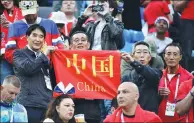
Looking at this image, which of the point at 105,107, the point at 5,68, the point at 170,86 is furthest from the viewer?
the point at 5,68

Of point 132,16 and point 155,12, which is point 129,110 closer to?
point 132,16

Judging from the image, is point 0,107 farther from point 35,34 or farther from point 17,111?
point 35,34

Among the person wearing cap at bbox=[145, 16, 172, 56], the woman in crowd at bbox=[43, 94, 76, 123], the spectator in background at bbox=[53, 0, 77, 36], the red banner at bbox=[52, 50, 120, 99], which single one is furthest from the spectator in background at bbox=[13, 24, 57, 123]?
the person wearing cap at bbox=[145, 16, 172, 56]

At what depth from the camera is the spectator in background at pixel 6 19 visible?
15.1m

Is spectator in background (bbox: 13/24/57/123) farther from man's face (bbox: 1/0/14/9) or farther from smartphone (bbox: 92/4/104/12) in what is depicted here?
man's face (bbox: 1/0/14/9)

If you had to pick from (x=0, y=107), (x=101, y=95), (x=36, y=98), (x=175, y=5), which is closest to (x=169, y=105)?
(x=101, y=95)

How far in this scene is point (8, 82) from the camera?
12.4 metres

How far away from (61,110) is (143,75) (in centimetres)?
176

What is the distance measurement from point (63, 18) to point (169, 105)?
3444 millimetres

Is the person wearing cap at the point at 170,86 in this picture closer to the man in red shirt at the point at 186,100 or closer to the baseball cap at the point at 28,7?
the man in red shirt at the point at 186,100

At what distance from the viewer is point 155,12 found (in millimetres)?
18719

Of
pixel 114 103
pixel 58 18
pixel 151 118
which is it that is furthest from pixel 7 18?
pixel 151 118

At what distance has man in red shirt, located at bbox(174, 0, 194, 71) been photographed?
1727 centimetres

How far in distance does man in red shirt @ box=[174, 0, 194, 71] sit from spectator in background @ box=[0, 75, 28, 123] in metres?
5.31
